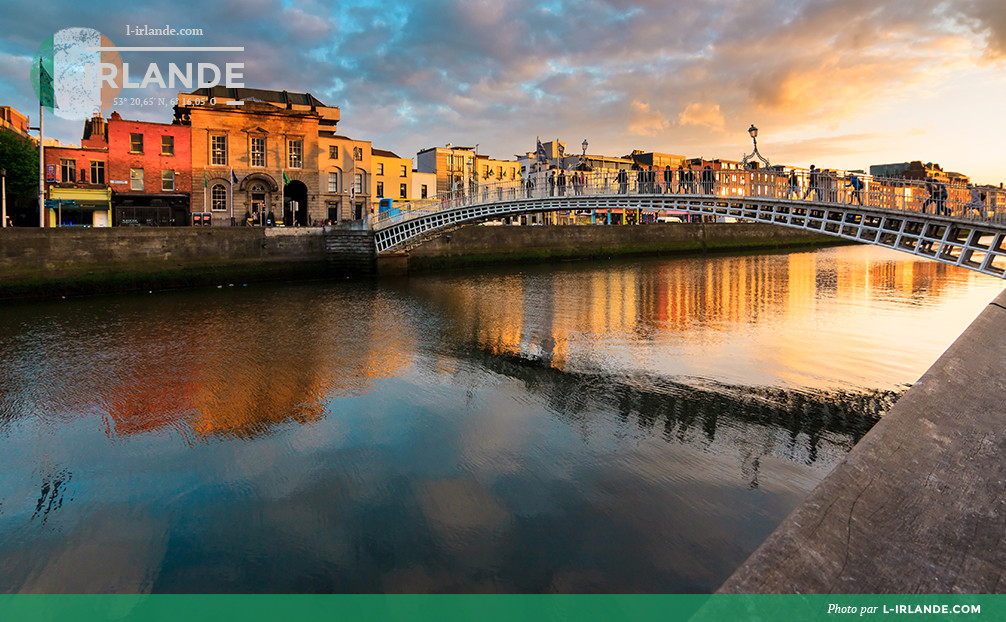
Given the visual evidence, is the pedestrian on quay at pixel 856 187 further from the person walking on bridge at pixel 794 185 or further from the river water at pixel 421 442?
the river water at pixel 421 442

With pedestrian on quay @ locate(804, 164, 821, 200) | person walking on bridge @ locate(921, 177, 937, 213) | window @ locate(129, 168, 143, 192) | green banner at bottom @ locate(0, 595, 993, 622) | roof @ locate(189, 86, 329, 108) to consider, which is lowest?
green banner at bottom @ locate(0, 595, 993, 622)

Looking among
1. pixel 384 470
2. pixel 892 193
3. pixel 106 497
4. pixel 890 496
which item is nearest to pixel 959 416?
pixel 890 496

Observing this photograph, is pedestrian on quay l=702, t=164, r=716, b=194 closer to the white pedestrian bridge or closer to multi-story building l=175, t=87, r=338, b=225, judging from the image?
the white pedestrian bridge

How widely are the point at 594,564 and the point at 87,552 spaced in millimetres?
4447

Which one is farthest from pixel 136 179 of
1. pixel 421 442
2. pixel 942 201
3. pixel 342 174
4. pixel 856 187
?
pixel 942 201

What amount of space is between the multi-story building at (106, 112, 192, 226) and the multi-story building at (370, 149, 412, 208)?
11.1 m

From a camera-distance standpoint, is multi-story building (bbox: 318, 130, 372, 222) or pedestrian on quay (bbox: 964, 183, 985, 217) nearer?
pedestrian on quay (bbox: 964, 183, 985, 217)

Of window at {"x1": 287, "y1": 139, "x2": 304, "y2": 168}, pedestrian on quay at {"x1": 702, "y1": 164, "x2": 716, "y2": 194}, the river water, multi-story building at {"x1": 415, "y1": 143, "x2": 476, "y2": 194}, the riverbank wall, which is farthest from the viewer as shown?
multi-story building at {"x1": 415, "y1": 143, "x2": 476, "y2": 194}

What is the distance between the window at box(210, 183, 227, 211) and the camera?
Result: 32969 mm

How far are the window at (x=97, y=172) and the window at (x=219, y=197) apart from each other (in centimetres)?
489

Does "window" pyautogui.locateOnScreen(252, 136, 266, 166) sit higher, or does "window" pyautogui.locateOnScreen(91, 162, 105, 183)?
"window" pyautogui.locateOnScreen(252, 136, 266, 166)

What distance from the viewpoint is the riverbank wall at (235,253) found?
Answer: 21.1 metres

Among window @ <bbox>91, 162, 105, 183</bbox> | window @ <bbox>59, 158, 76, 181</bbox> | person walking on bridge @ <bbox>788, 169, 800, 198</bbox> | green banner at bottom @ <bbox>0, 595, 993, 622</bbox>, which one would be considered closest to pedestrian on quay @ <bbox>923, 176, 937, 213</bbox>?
person walking on bridge @ <bbox>788, 169, 800, 198</bbox>

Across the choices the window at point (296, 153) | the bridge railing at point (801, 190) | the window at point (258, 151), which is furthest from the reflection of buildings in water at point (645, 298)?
the window at point (258, 151)
